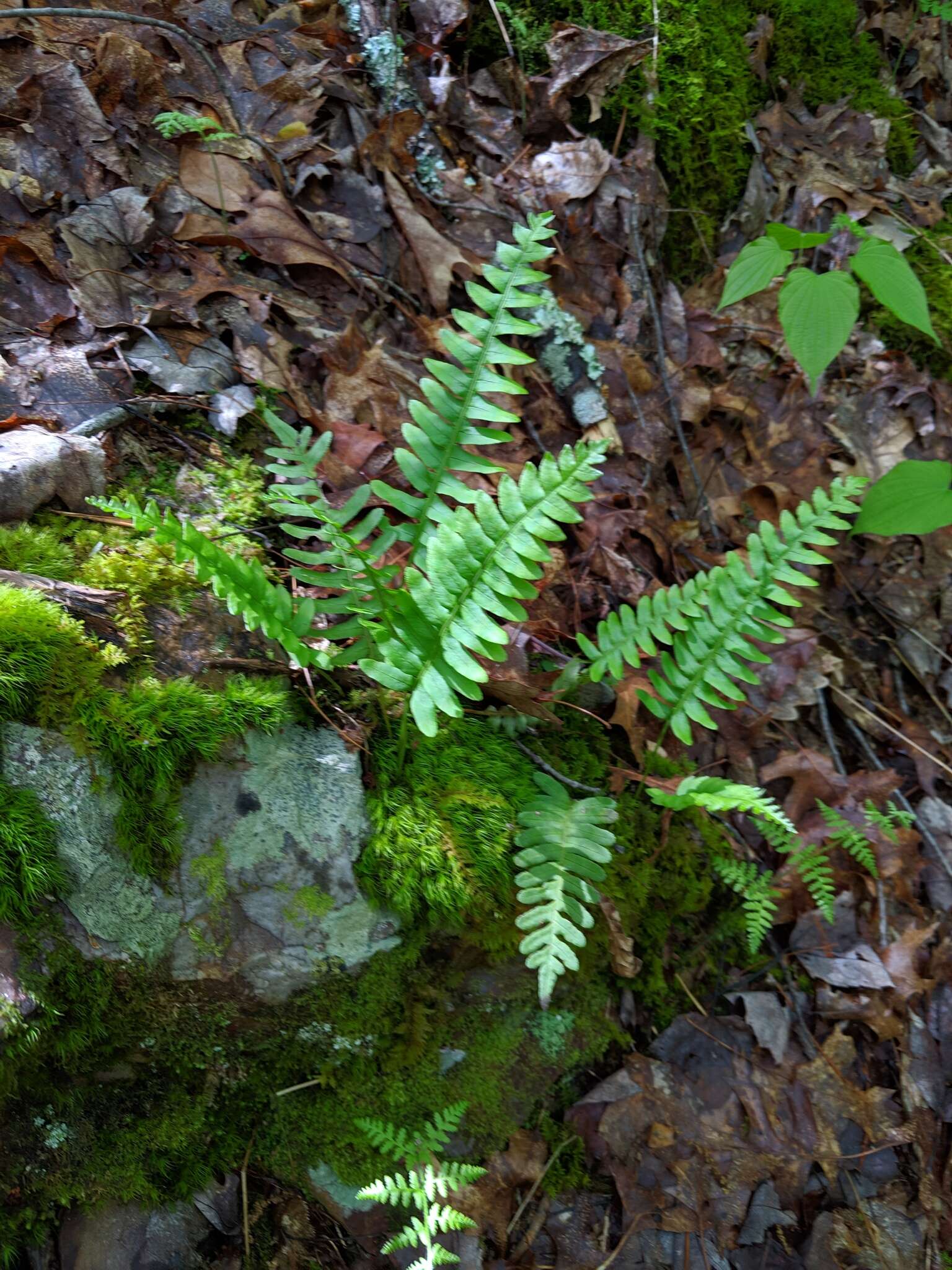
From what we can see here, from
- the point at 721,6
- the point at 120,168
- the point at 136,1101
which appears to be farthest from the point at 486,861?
the point at 721,6

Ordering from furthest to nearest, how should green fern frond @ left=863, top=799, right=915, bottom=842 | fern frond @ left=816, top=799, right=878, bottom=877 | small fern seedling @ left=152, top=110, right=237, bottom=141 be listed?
green fern frond @ left=863, top=799, right=915, bottom=842
fern frond @ left=816, top=799, right=878, bottom=877
small fern seedling @ left=152, top=110, right=237, bottom=141

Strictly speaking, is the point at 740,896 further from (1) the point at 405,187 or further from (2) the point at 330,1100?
(1) the point at 405,187

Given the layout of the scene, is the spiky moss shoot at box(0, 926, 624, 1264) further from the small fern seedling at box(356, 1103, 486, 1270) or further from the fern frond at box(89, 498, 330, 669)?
the fern frond at box(89, 498, 330, 669)

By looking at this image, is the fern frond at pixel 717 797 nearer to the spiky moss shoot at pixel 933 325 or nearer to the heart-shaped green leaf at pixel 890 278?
the heart-shaped green leaf at pixel 890 278

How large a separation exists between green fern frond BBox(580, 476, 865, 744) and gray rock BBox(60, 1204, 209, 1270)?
1.94 meters

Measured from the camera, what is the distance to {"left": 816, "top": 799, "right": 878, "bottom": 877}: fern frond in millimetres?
3037

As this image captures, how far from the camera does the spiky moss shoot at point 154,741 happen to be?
1.96 metres

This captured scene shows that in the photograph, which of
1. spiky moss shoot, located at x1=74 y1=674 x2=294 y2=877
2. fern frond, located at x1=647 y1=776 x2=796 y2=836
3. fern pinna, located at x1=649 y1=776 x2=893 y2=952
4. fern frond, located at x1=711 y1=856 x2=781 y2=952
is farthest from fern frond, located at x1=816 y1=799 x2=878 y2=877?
spiky moss shoot, located at x1=74 y1=674 x2=294 y2=877

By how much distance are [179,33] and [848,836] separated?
4.22 metres

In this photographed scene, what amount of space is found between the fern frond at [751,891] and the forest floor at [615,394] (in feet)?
0.79

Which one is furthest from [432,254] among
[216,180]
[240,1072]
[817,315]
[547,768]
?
[240,1072]

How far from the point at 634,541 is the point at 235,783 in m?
1.88

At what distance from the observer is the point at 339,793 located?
2195mm

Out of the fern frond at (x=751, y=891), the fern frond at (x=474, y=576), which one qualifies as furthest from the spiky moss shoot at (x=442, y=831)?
the fern frond at (x=751, y=891)
